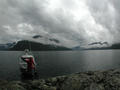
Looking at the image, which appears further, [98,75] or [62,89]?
[98,75]

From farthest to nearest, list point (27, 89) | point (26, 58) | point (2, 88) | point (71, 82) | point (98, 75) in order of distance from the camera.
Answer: point (26, 58)
point (98, 75)
point (71, 82)
point (27, 89)
point (2, 88)

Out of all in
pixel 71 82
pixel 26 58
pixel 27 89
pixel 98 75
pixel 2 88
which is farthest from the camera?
pixel 26 58

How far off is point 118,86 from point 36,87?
25.3 ft

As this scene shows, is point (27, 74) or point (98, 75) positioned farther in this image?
point (27, 74)

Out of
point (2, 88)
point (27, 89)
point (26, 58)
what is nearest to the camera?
point (2, 88)

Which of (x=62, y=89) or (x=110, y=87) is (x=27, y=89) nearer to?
(x=62, y=89)

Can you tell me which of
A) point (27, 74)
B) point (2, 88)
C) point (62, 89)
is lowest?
point (27, 74)

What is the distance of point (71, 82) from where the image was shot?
1070cm

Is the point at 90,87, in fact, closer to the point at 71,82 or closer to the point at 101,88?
the point at 101,88

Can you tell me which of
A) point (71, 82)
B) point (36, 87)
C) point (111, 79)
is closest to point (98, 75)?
point (111, 79)

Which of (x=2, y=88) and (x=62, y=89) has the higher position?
(x=2, y=88)

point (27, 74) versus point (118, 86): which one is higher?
point (118, 86)

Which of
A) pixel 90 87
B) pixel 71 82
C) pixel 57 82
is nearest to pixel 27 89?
pixel 57 82

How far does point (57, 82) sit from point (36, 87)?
218 cm
